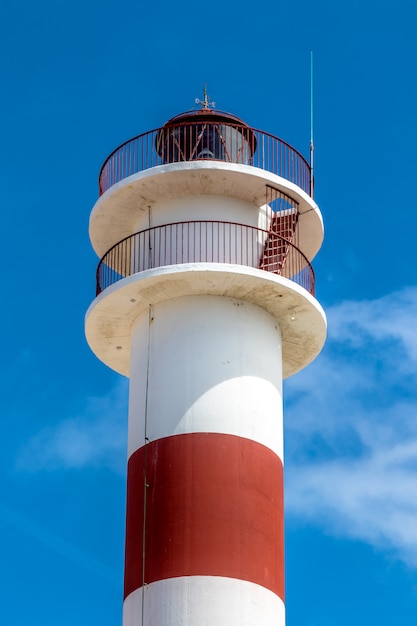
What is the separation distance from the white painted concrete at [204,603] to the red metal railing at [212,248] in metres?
6.86

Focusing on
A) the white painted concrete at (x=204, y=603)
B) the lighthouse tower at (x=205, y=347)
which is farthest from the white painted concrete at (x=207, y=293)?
the white painted concrete at (x=204, y=603)

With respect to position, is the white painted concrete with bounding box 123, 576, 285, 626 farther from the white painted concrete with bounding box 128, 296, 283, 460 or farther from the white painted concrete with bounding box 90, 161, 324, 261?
the white painted concrete with bounding box 90, 161, 324, 261

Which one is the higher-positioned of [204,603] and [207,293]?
[207,293]

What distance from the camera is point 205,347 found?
3488 cm

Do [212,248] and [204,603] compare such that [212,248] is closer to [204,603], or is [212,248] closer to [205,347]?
[205,347]

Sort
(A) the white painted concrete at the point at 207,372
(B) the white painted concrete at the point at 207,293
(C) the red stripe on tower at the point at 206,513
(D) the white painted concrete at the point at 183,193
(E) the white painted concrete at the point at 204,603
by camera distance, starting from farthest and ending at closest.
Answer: (D) the white painted concrete at the point at 183,193 < (B) the white painted concrete at the point at 207,293 < (A) the white painted concrete at the point at 207,372 < (C) the red stripe on tower at the point at 206,513 < (E) the white painted concrete at the point at 204,603

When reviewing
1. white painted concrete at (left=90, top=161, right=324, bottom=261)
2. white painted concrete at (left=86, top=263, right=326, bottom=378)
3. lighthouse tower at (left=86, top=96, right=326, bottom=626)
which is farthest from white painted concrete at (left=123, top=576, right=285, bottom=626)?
white painted concrete at (left=90, top=161, right=324, bottom=261)

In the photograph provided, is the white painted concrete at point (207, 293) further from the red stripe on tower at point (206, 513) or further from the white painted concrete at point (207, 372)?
the red stripe on tower at point (206, 513)

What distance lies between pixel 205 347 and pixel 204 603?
5.39 meters

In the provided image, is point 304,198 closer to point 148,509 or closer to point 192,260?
point 192,260

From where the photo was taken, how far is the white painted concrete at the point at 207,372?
1352 inches

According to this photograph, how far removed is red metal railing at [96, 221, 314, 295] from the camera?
3587 centimetres

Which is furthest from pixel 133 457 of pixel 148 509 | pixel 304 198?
pixel 304 198

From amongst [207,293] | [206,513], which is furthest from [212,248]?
[206,513]
